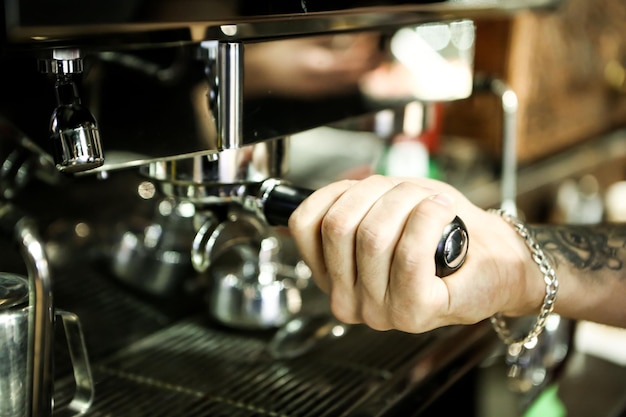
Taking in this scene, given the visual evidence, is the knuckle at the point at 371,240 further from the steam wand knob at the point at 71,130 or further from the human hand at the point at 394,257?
the steam wand knob at the point at 71,130

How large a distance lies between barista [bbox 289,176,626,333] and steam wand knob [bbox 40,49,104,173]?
0.18 meters

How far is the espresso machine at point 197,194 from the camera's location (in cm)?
56

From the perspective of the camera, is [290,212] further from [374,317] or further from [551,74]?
[551,74]

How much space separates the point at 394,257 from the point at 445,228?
5 centimetres

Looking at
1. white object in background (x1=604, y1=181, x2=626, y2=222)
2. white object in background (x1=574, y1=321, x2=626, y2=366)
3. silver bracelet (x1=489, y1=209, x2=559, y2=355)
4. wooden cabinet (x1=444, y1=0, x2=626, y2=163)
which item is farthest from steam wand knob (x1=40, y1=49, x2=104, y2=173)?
white object in background (x1=604, y1=181, x2=626, y2=222)

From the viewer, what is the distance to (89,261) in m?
1.04

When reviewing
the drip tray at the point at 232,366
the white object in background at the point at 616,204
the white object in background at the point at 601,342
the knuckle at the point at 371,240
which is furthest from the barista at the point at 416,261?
the white object in background at the point at 616,204

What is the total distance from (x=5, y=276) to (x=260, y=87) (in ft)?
0.89

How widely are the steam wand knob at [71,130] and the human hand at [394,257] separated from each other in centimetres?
18

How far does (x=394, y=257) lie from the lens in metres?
0.60

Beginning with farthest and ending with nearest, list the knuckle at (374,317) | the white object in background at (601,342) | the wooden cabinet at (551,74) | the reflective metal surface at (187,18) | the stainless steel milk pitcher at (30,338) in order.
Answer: the wooden cabinet at (551,74) → the white object in background at (601,342) → the knuckle at (374,317) → the stainless steel milk pitcher at (30,338) → the reflective metal surface at (187,18)

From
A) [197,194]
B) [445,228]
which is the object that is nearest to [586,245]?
[445,228]

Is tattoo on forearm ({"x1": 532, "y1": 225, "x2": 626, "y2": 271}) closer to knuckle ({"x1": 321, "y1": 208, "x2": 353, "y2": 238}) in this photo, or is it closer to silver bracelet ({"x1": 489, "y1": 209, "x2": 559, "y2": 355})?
silver bracelet ({"x1": 489, "y1": 209, "x2": 559, "y2": 355})

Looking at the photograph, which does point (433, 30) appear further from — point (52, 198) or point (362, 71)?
point (52, 198)
